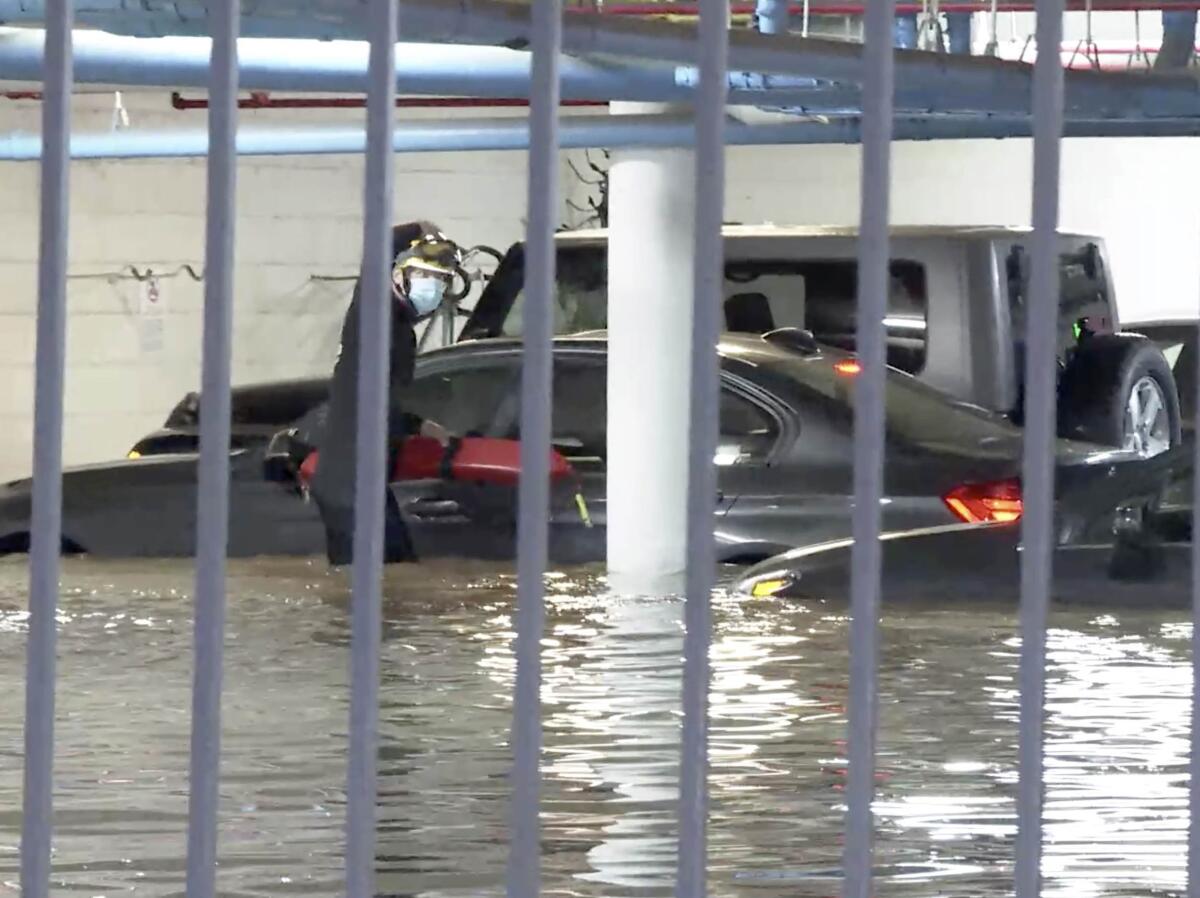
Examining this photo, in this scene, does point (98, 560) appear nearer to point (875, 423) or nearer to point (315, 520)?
point (315, 520)

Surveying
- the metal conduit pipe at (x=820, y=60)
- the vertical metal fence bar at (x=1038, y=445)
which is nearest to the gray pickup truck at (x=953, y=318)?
the metal conduit pipe at (x=820, y=60)

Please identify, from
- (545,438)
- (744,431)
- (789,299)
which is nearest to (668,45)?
(545,438)

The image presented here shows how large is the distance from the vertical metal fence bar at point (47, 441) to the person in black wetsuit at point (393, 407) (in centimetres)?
559

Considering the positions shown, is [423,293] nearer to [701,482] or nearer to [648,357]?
[648,357]

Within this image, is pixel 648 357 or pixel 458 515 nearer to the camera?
pixel 458 515

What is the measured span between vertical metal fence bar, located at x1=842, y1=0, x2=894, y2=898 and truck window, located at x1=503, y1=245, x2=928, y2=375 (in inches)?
296

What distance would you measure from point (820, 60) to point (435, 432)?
160 inches

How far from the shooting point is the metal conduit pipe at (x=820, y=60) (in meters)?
3.11

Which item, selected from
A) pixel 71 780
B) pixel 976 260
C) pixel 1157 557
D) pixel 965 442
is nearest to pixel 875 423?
pixel 71 780

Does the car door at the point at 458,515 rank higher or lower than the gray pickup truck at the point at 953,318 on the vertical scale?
A: lower

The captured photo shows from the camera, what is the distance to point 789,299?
1009 centimetres

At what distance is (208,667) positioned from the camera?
2.07 m

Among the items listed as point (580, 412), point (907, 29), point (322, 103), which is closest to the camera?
point (907, 29)

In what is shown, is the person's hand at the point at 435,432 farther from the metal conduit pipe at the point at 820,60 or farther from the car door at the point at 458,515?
the metal conduit pipe at the point at 820,60
